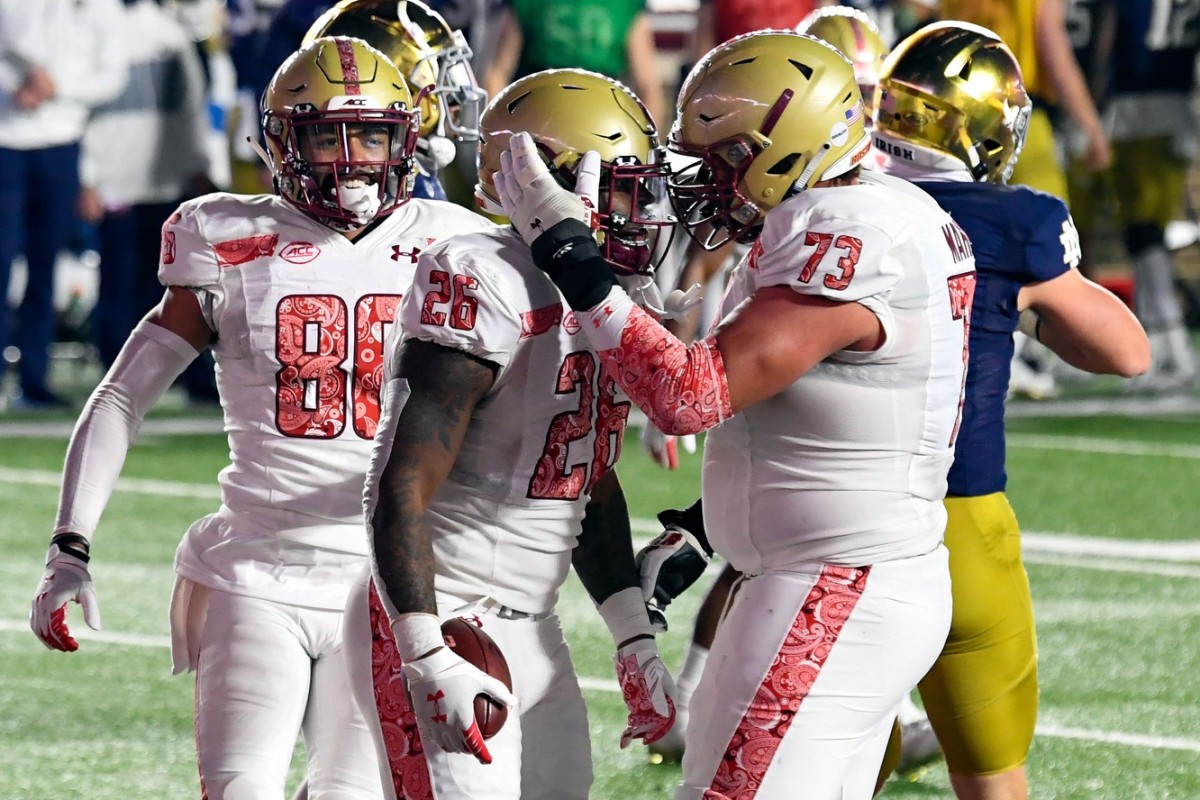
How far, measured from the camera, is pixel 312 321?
3.58 m

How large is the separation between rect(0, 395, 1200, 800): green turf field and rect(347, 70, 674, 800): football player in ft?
4.73

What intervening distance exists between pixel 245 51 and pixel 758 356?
763 cm

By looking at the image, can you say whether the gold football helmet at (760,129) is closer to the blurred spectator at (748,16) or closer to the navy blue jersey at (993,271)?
the navy blue jersey at (993,271)

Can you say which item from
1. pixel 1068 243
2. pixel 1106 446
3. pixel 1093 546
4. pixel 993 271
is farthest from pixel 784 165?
pixel 1106 446

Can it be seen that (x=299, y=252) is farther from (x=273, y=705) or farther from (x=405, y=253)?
(x=273, y=705)

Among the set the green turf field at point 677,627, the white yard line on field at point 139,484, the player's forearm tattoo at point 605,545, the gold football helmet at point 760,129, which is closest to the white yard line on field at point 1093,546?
the green turf field at point 677,627

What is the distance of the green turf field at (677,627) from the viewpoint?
4652 mm

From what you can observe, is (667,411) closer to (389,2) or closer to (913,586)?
(913,586)

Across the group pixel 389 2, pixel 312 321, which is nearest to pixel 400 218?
pixel 312 321

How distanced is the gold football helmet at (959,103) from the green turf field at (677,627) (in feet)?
4.69

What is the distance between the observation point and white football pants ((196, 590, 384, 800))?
3.35 metres

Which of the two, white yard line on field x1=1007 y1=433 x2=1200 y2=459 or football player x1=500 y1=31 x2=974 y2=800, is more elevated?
football player x1=500 y1=31 x2=974 y2=800

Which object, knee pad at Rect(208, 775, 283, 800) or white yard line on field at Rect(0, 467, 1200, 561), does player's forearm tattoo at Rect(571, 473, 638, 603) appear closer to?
knee pad at Rect(208, 775, 283, 800)

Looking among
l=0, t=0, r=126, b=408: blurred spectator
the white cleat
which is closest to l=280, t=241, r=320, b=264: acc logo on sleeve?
the white cleat
